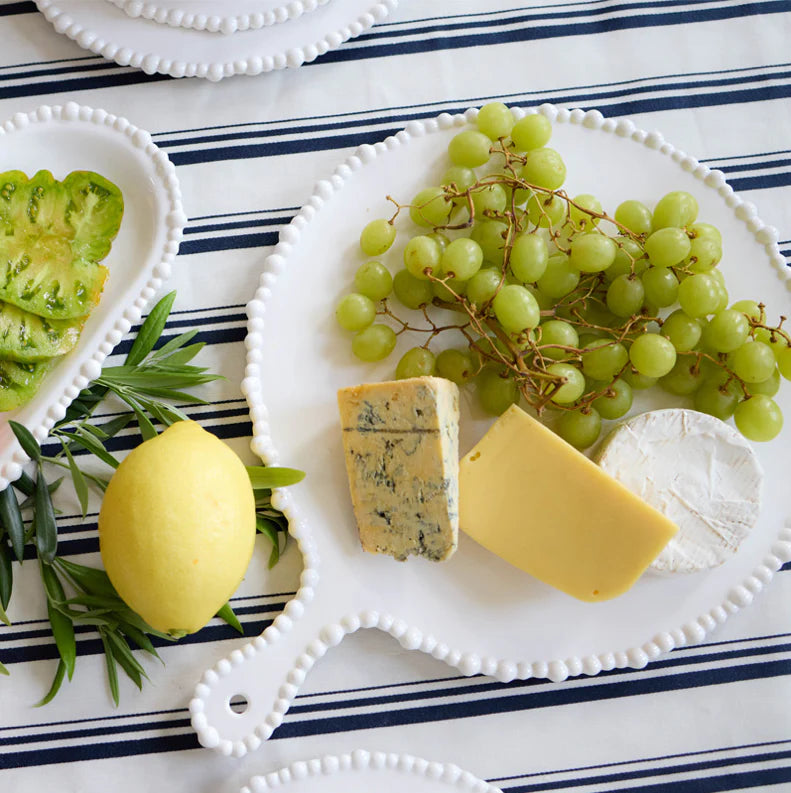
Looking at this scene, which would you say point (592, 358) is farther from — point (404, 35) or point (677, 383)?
point (404, 35)

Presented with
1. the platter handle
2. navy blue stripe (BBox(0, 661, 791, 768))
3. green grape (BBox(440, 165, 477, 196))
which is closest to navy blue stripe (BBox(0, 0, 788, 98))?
green grape (BBox(440, 165, 477, 196))

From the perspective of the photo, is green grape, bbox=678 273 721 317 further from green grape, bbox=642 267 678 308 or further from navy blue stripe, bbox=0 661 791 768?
navy blue stripe, bbox=0 661 791 768

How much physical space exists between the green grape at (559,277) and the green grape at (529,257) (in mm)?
24

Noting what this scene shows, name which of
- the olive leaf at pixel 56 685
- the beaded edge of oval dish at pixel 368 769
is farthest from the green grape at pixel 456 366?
the olive leaf at pixel 56 685

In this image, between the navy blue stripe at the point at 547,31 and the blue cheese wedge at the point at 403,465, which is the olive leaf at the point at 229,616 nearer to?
the blue cheese wedge at the point at 403,465

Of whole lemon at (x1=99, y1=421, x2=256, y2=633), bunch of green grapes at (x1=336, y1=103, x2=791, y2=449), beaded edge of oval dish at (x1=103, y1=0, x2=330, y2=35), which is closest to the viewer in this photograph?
whole lemon at (x1=99, y1=421, x2=256, y2=633)

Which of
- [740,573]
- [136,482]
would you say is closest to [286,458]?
[136,482]

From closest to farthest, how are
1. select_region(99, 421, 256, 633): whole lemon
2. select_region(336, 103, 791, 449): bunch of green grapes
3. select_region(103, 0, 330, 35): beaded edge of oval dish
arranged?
select_region(99, 421, 256, 633): whole lemon
select_region(336, 103, 791, 449): bunch of green grapes
select_region(103, 0, 330, 35): beaded edge of oval dish

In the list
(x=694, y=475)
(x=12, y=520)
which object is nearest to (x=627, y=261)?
(x=694, y=475)

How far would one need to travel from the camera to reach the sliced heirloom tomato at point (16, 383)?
0.84 meters

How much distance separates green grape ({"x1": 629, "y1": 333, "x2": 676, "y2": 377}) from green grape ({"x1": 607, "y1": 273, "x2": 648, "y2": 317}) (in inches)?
1.7

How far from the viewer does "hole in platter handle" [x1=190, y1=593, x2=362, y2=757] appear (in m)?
0.84

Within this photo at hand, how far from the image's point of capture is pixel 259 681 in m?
0.85

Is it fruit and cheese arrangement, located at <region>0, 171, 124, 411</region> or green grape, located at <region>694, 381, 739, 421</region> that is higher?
fruit and cheese arrangement, located at <region>0, 171, 124, 411</region>
